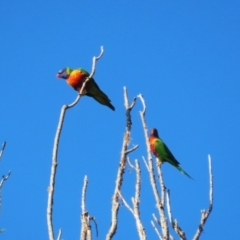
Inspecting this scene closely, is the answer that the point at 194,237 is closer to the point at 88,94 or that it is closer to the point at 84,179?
the point at 84,179

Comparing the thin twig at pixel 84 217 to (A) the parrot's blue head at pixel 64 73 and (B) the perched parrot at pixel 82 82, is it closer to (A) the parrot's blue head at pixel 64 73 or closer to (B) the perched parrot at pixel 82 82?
(B) the perched parrot at pixel 82 82

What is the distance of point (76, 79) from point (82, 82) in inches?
5.6

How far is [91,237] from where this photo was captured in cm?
247

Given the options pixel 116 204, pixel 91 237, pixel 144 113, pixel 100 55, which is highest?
pixel 100 55

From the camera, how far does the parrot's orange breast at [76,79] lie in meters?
6.64

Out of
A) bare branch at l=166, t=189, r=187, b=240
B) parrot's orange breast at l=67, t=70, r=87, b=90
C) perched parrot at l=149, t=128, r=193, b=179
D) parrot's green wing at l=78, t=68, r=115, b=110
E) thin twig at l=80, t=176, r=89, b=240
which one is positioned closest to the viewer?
thin twig at l=80, t=176, r=89, b=240

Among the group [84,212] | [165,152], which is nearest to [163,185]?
[84,212]

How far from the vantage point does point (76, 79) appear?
666 cm

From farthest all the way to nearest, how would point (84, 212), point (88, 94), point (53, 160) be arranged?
point (88, 94), point (84, 212), point (53, 160)

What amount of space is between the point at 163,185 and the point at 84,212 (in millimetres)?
800

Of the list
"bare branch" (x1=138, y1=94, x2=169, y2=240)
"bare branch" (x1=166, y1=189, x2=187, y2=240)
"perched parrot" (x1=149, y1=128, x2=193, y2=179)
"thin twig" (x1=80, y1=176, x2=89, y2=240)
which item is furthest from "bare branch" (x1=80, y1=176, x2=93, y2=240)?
"perched parrot" (x1=149, y1=128, x2=193, y2=179)

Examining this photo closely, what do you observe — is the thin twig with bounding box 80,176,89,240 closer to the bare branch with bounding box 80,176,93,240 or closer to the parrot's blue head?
the bare branch with bounding box 80,176,93,240

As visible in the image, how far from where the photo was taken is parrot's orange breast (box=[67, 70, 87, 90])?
6641 millimetres

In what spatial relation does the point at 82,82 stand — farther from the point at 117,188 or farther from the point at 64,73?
the point at 117,188
